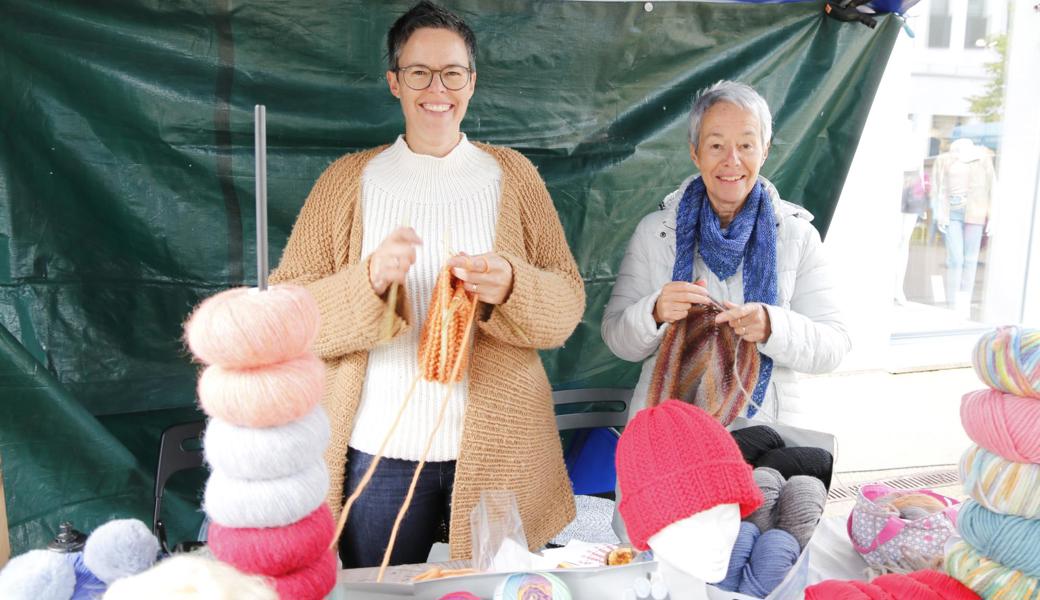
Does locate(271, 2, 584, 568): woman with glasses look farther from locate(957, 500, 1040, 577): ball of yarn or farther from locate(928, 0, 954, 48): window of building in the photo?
locate(928, 0, 954, 48): window of building

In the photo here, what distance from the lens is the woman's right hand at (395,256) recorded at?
1135 mm

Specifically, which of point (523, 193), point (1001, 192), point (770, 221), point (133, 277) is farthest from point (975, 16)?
Result: point (133, 277)

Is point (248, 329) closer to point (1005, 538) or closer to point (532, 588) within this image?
point (532, 588)

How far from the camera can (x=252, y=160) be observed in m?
1.93

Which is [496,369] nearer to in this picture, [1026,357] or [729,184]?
[729,184]

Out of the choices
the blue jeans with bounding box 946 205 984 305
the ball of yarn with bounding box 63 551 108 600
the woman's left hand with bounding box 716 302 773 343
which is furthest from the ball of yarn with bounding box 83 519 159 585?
the blue jeans with bounding box 946 205 984 305

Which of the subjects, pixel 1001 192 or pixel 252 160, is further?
pixel 1001 192

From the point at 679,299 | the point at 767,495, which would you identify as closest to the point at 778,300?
the point at 679,299

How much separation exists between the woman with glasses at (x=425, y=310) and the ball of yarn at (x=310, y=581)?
19.1 inches

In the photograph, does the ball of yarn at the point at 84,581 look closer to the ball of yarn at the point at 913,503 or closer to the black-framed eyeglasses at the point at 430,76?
the black-framed eyeglasses at the point at 430,76

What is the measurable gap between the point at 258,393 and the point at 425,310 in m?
0.65

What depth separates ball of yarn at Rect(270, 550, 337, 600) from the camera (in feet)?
2.56

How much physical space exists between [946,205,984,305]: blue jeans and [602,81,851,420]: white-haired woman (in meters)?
4.30

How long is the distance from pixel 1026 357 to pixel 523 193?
2.78ft
